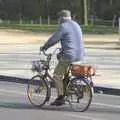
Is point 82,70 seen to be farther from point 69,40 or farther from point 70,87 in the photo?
point 69,40

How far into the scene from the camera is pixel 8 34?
172ft

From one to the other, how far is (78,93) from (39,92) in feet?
3.14

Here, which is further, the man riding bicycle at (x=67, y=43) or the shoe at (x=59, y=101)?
the shoe at (x=59, y=101)

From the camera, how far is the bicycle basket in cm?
1178

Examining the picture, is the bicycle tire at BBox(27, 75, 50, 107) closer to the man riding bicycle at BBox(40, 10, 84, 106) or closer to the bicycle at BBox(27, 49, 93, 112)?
the bicycle at BBox(27, 49, 93, 112)

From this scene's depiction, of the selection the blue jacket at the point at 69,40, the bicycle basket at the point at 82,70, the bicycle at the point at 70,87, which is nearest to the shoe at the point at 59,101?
the bicycle at the point at 70,87

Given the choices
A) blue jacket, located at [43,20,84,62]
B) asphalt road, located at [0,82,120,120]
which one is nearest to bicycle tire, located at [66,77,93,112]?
asphalt road, located at [0,82,120,120]

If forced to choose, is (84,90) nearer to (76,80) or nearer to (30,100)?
(76,80)

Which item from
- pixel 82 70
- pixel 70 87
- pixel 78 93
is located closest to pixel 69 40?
pixel 82 70

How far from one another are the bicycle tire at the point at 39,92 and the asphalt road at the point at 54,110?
14cm

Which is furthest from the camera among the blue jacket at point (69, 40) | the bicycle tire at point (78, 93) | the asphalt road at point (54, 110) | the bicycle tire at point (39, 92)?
the bicycle tire at point (39, 92)

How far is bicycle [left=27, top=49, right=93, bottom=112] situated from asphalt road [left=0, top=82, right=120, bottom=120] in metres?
0.17

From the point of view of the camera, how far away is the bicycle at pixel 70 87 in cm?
1180

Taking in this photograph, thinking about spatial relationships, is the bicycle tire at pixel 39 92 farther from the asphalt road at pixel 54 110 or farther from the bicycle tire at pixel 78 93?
the bicycle tire at pixel 78 93
